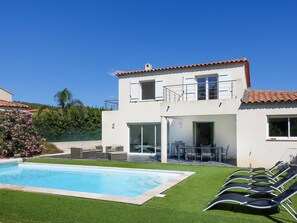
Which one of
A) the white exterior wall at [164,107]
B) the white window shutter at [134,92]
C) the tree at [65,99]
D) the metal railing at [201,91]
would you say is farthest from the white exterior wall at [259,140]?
the tree at [65,99]

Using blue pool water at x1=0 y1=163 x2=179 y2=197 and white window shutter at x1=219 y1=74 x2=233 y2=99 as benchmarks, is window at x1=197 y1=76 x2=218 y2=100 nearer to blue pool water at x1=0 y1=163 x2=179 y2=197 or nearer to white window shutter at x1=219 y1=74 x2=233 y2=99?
white window shutter at x1=219 y1=74 x2=233 y2=99

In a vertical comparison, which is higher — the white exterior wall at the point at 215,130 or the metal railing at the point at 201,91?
the metal railing at the point at 201,91

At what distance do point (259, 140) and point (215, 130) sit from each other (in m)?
5.58

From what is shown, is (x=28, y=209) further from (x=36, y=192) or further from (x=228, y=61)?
(x=228, y=61)

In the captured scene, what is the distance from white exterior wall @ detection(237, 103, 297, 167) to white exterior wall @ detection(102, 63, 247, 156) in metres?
1.04

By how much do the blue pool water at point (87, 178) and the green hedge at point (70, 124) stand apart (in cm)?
1104

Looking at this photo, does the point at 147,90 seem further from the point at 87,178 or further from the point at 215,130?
the point at 87,178

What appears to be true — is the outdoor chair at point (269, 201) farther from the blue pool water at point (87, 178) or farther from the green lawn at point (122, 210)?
the blue pool water at point (87, 178)

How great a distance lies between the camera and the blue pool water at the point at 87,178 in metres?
12.9

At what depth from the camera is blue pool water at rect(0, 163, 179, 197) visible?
1293 centimetres

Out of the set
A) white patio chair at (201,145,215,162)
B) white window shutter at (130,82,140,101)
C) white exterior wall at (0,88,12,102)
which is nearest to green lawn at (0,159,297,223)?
white patio chair at (201,145,215,162)

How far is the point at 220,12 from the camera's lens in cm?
2270

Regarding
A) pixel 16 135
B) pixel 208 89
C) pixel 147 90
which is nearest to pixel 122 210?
pixel 208 89

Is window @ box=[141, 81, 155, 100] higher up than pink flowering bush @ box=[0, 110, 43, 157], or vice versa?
window @ box=[141, 81, 155, 100]
